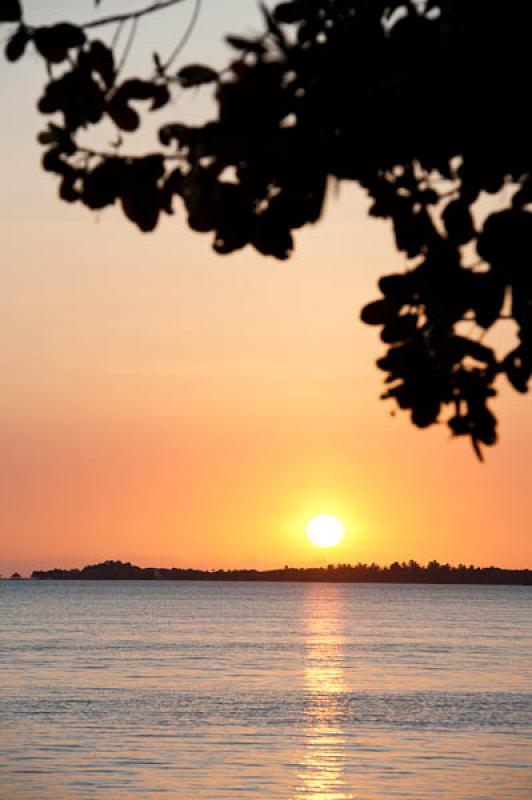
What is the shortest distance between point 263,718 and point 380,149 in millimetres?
47973

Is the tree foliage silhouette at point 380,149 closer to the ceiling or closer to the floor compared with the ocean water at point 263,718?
closer to the ceiling

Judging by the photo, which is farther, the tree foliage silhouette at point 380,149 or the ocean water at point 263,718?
the ocean water at point 263,718

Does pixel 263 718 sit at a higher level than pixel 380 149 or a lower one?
lower

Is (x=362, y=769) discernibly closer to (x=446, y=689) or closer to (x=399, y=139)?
(x=446, y=689)

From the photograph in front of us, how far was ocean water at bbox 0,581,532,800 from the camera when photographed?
120 feet

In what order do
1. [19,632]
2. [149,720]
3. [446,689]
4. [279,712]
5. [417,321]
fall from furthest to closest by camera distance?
[19,632], [446,689], [279,712], [149,720], [417,321]

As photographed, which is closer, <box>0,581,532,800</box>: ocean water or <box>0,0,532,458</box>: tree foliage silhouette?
<box>0,0,532,458</box>: tree foliage silhouette

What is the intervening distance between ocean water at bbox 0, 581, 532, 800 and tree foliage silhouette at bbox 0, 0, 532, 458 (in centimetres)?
2979

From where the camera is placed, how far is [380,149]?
499 cm

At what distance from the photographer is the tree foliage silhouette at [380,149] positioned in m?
4.69

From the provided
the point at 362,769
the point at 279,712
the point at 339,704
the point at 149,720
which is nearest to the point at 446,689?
the point at 339,704

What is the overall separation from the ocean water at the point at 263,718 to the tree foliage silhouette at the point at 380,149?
29.8 m

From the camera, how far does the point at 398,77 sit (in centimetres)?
473

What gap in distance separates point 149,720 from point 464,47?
46.8 metres
